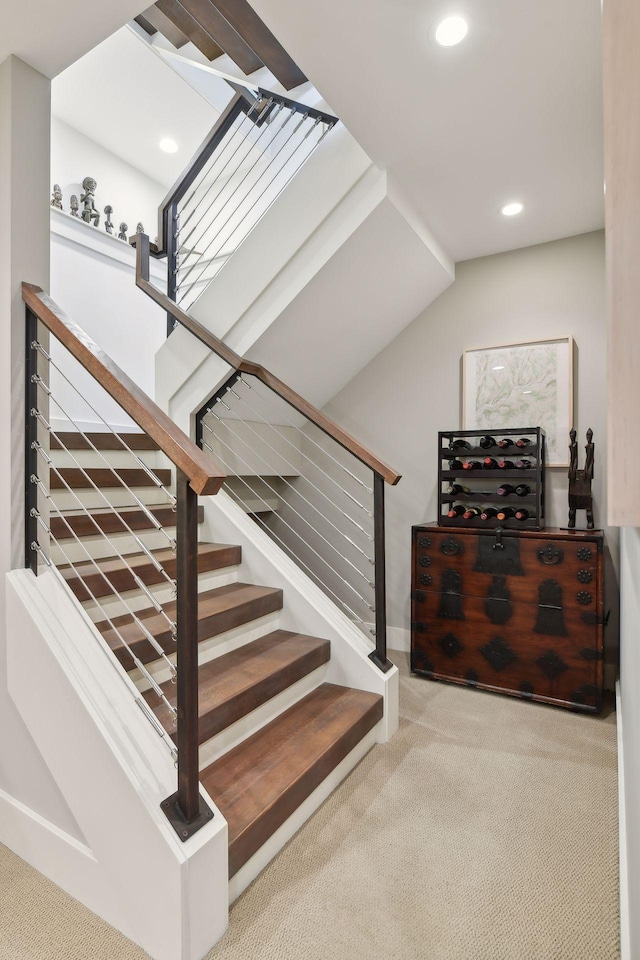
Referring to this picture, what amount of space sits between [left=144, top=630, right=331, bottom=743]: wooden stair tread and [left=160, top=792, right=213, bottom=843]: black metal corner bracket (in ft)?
0.77

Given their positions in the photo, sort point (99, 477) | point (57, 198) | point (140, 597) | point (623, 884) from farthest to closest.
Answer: point (57, 198) < point (99, 477) < point (140, 597) < point (623, 884)

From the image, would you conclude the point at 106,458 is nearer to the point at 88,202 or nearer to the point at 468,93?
the point at 88,202

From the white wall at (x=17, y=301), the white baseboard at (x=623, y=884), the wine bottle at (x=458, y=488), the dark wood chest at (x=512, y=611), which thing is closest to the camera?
the white baseboard at (x=623, y=884)

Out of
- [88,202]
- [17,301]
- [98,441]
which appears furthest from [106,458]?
[88,202]

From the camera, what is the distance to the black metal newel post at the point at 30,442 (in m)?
1.68

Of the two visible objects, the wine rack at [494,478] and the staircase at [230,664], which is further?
the wine rack at [494,478]

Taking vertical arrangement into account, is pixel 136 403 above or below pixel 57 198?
below

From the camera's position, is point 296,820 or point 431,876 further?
point 296,820

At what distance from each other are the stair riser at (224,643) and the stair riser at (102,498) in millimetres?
630

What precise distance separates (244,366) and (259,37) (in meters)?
1.39

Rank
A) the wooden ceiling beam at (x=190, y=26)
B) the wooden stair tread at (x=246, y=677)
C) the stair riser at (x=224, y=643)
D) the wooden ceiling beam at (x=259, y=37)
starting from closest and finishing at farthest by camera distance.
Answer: the wooden stair tread at (x=246, y=677) < the stair riser at (x=224, y=643) < the wooden ceiling beam at (x=259, y=37) < the wooden ceiling beam at (x=190, y=26)

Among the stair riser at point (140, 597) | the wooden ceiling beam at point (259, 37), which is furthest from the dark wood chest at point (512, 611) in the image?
the wooden ceiling beam at point (259, 37)

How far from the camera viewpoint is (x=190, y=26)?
2.42 meters

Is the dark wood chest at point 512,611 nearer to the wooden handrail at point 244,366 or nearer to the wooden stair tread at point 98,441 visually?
the wooden handrail at point 244,366
